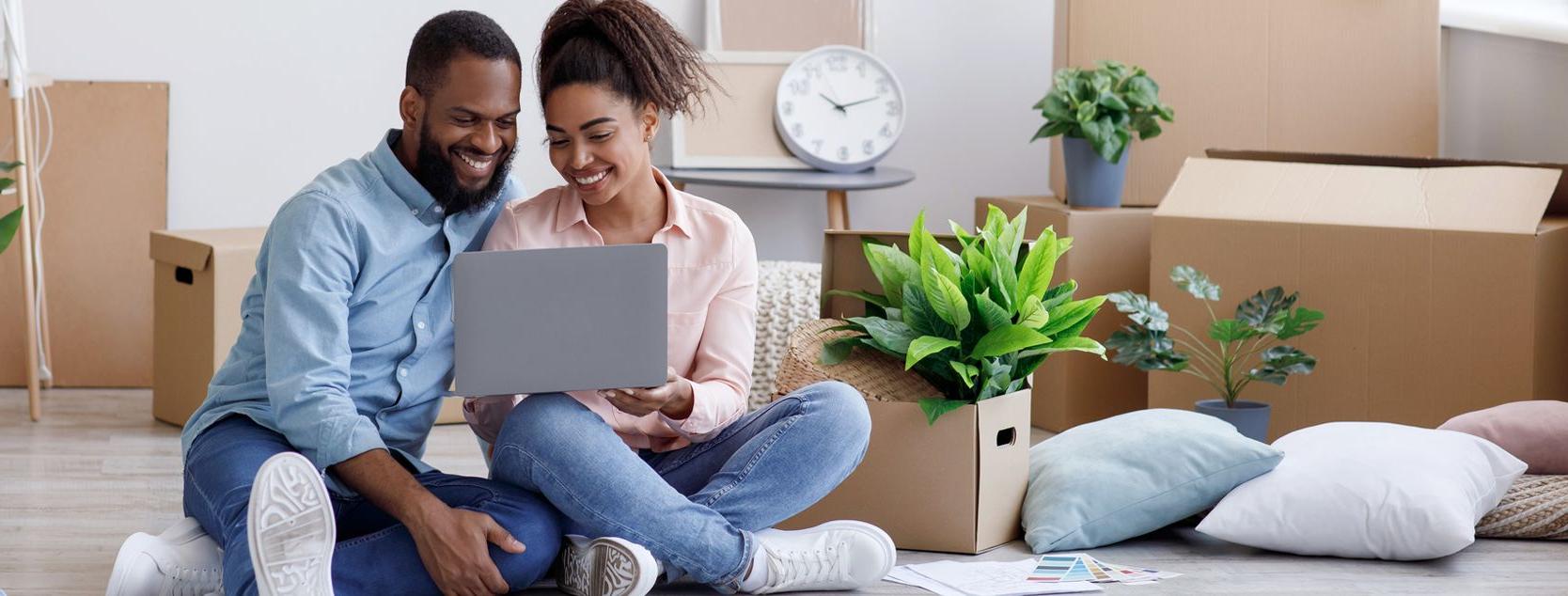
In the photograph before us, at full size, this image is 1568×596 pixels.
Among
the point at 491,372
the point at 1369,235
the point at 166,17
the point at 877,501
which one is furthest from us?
the point at 166,17

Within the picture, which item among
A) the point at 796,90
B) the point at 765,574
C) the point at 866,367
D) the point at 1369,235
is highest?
the point at 796,90

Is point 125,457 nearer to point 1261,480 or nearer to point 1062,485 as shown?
point 1062,485

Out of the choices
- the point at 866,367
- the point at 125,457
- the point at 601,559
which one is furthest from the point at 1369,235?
the point at 125,457

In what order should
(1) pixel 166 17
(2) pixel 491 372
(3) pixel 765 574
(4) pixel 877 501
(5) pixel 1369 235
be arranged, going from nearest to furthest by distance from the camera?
(2) pixel 491 372
(3) pixel 765 574
(4) pixel 877 501
(5) pixel 1369 235
(1) pixel 166 17

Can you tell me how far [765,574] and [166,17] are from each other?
2.31m

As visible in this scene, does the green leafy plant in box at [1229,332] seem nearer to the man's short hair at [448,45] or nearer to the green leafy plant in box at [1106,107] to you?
the green leafy plant in box at [1106,107]

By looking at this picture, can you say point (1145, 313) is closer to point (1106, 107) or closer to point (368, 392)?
point (1106, 107)

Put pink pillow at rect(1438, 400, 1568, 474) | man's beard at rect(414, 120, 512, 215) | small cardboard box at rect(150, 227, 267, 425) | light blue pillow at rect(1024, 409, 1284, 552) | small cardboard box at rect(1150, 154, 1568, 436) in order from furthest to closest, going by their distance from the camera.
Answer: small cardboard box at rect(150, 227, 267, 425), small cardboard box at rect(1150, 154, 1568, 436), pink pillow at rect(1438, 400, 1568, 474), light blue pillow at rect(1024, 409, 1284, 552), man's beard at rect(414, 120, 512, 215)

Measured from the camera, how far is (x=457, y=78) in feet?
5.42

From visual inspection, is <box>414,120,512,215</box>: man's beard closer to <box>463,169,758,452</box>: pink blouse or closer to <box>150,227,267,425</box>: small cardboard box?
<box>463,169,758,452</box>: pink blouse

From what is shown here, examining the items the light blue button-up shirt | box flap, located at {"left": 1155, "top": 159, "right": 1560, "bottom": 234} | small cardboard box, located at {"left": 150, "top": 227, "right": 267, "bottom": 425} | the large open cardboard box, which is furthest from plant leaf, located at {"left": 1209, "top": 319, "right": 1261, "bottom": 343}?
small cardboard box, located at {"left": 150, "top": 227, "right": 267, "bottom": 425}

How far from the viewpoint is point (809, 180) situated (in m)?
3.28

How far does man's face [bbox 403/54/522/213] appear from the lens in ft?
5.43

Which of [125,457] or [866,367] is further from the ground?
[866,367]
